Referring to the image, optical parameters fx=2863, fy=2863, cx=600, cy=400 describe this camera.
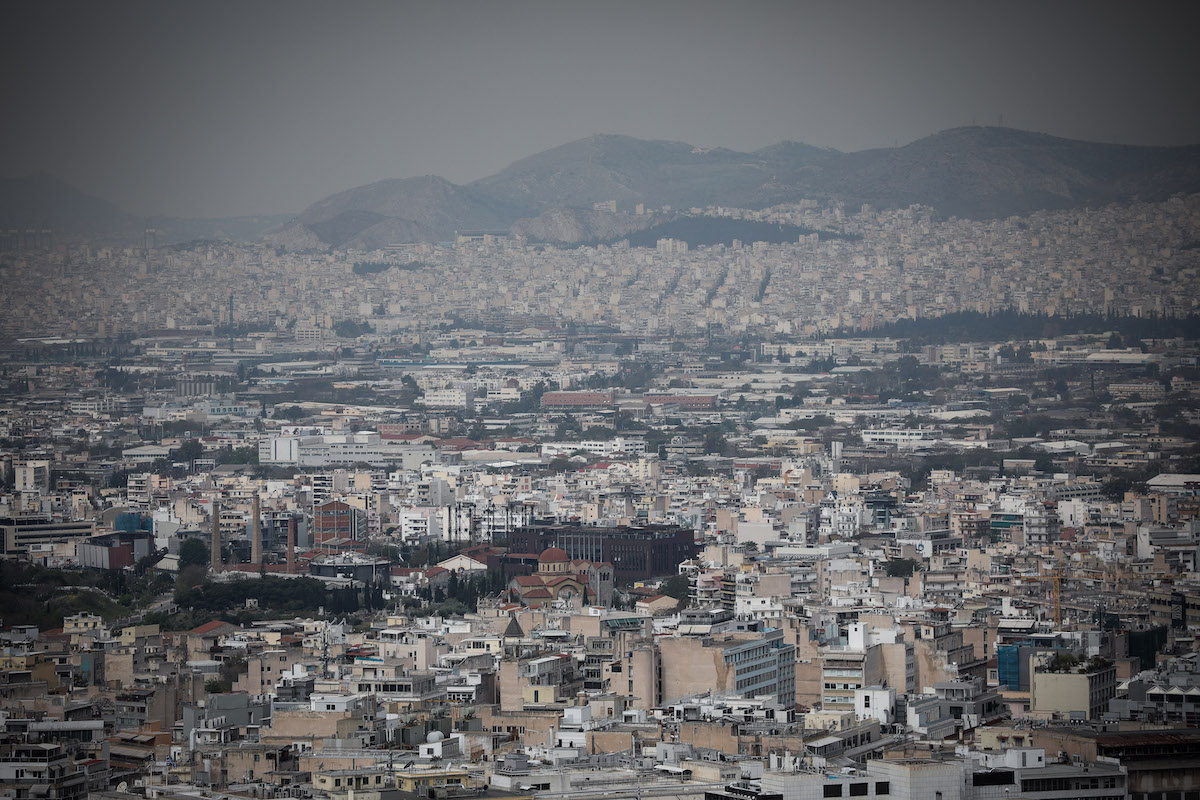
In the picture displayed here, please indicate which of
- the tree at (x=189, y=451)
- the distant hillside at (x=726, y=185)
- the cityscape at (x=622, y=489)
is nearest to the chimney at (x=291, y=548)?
the cityscape at (x=622, y=489)

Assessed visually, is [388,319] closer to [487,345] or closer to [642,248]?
[487,345]

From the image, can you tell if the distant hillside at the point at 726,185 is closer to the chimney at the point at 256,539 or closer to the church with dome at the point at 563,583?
the chimney at the point at 256,539

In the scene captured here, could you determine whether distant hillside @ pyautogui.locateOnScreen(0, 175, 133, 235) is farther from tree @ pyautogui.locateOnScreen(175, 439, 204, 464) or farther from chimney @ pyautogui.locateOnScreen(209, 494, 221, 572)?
chimney @ pyautogui.locateOnScreen(209, 494, 221, 572)

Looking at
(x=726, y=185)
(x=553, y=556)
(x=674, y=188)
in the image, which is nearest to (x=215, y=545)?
(x=553, y=556)

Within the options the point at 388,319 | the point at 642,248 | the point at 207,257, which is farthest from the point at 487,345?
the point at 642,248

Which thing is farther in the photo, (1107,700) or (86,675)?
(86,675)

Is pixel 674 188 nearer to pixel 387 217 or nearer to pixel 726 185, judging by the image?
pixel 726 185
